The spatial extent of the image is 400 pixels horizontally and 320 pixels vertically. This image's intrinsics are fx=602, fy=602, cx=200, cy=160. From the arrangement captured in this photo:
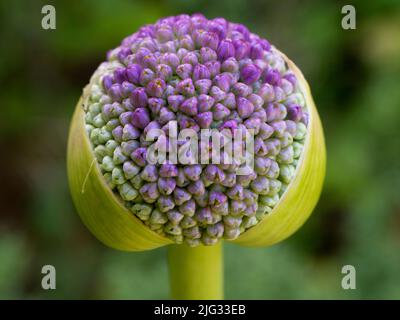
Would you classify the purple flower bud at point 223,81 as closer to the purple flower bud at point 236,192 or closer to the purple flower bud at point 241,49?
the purple flower bud at point 241,49

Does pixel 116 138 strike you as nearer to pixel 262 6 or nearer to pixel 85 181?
pixel 85 181

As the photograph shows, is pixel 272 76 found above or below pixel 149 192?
above

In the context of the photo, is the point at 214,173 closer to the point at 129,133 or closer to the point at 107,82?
the point at 129,133

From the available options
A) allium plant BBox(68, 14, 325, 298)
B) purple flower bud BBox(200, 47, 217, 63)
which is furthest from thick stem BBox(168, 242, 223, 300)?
purple flower bud BBox(200, 47, 217, 63)

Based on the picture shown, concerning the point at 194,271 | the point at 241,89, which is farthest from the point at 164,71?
the point at 194,271

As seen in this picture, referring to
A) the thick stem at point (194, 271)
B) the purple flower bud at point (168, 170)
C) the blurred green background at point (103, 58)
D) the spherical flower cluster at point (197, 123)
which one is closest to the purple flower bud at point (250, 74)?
the spherical flower cluster at point (197, 123)

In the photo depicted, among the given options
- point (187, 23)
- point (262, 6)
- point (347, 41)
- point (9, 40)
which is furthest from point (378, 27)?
point (187, 23)

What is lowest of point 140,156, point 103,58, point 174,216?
point 174,216

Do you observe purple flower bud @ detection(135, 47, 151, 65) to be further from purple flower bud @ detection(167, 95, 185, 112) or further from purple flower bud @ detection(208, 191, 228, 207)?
purple flower bud @ detection(208, 191, 228, 207)
